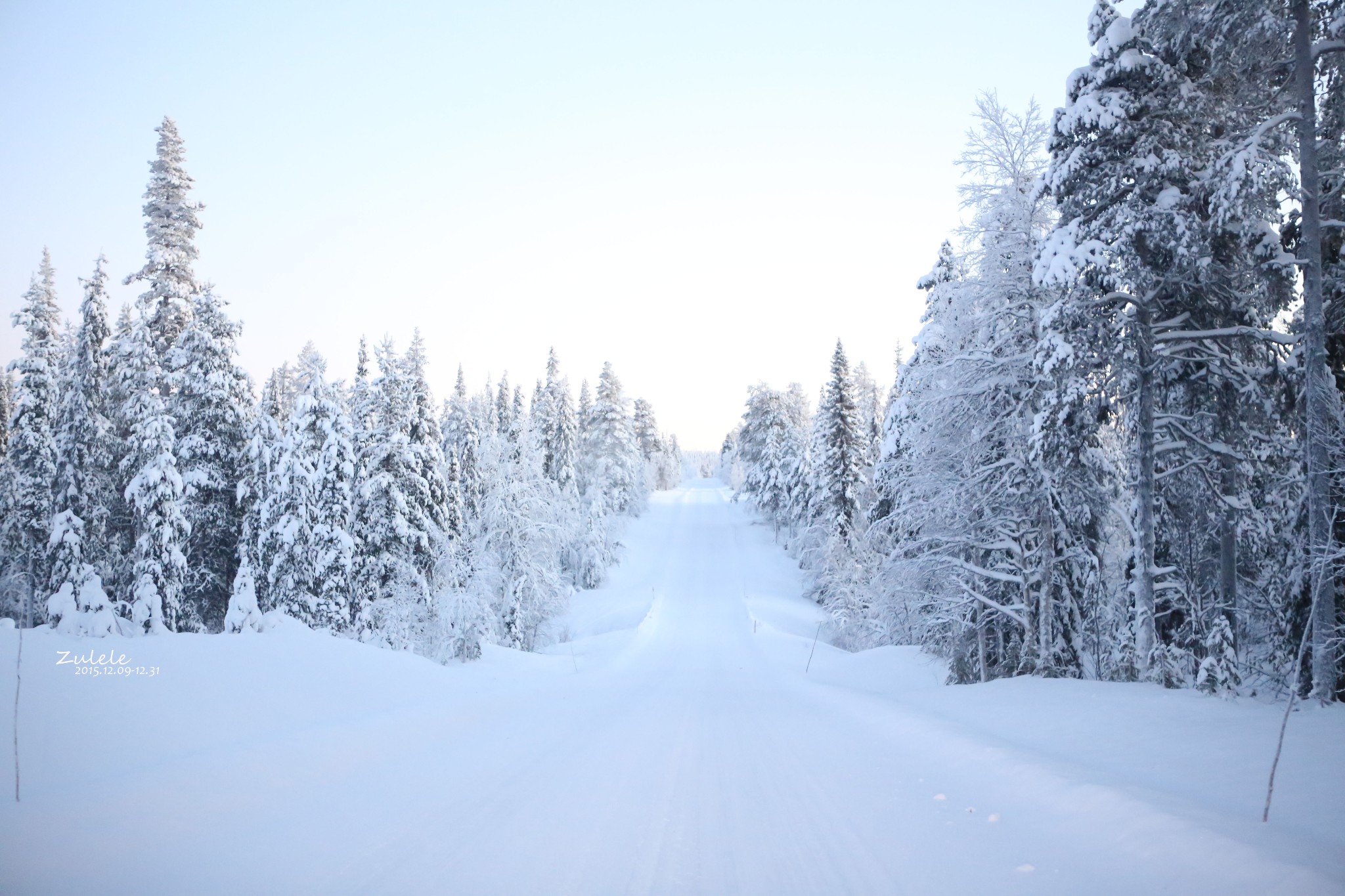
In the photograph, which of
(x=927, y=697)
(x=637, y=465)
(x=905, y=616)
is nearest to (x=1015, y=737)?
(x=927, y=697)

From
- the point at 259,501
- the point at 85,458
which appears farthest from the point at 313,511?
the point at 85,458

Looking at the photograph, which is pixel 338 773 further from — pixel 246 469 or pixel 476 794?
pixel 246 469

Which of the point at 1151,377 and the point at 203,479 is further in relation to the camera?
the point at 203,479

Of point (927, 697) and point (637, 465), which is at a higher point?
point (637, 465)

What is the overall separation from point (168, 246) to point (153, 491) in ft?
25.7

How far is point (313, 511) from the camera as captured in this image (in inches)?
838

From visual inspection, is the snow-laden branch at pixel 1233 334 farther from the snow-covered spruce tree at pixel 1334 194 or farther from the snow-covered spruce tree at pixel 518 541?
the snow-covered spruce tree at pixel 518 541

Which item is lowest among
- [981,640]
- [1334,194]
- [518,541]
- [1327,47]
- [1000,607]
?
[981,640]

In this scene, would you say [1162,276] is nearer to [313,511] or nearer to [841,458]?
[313,511]

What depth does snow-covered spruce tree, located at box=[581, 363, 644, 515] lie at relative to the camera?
61062mm

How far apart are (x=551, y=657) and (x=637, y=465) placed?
4641cm

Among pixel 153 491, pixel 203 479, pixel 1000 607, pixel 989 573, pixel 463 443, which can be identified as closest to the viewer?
pixel 1000 607

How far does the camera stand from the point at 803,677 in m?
20.2

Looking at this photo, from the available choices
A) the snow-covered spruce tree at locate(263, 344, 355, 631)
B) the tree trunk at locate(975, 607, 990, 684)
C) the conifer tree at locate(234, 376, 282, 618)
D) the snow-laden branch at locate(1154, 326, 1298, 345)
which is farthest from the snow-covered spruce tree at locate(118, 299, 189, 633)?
the snow-laden branch at locate(1154, 326, 1298, 345)
